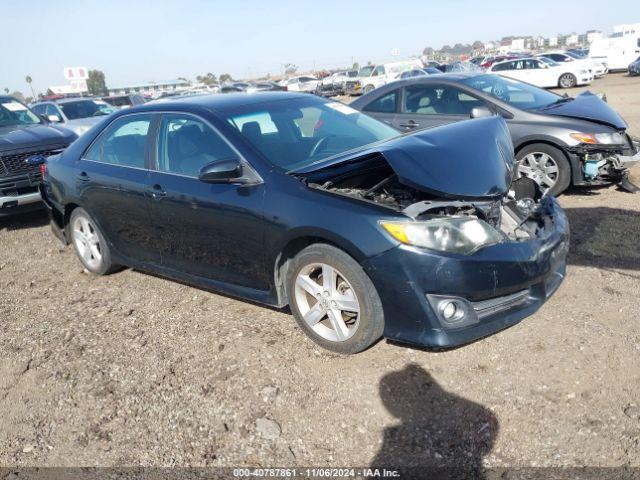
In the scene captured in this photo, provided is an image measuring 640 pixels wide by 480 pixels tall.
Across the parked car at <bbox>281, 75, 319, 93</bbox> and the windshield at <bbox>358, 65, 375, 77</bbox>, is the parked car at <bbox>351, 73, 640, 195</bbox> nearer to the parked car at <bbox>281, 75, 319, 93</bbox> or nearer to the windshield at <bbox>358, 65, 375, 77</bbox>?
the windshield at <bbox>358, 65, 375, 77</bbox>

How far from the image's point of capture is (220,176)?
3473 mm

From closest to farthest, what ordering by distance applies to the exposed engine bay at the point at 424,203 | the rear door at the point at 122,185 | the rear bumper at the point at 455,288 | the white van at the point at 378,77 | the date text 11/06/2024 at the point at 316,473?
1. the date text 11/06/2024 at the point at 316,473
2. the rear bumper at the point at 455,288
3. the exposed engine bay at the point at 424,203
4. the rear door at the point at 122,185
5. the white van at the point at 378,77

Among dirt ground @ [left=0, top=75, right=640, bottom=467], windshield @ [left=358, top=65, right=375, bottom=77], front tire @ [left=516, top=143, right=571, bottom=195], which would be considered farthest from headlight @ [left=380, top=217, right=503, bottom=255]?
windshield @ [left=358, top=65, right=375, bottom=77]

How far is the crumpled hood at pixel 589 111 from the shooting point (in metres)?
6.17

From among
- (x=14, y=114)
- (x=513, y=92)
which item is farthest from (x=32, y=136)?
(x=513, y=92)

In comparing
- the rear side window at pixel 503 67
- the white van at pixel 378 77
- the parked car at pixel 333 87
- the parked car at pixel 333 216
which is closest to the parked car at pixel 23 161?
the parked car at pixel 333 216

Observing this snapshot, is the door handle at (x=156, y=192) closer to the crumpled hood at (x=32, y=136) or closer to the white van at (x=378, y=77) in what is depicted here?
the crumpled hood at (x=32, y=136)

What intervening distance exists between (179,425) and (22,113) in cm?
739

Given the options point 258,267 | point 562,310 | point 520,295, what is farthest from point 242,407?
point 562,310

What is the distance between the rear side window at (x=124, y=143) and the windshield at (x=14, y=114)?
4255 mm

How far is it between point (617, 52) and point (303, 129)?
33.7m

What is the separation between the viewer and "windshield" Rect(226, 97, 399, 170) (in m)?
3.75

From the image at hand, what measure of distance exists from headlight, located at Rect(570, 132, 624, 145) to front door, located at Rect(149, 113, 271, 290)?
4.22m

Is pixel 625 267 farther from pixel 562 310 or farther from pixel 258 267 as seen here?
pixel 258 267
